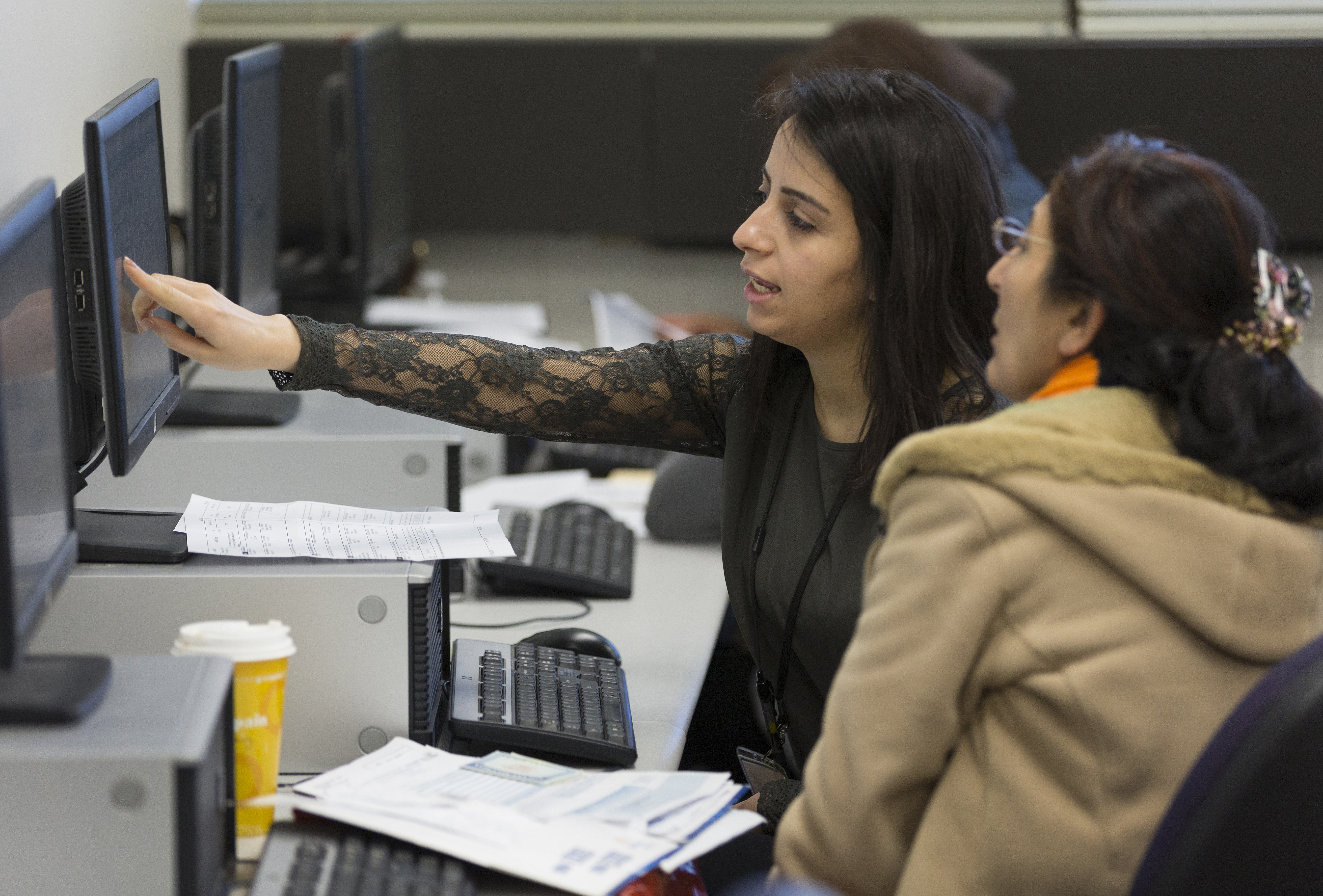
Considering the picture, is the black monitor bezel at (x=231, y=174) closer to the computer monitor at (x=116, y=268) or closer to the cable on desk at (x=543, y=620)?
the computer monitor at (x=116, y=268)

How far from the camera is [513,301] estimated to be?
3.76 m

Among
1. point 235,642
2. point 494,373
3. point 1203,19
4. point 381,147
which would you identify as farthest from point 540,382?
point 1203,19

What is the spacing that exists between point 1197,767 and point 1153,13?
291 centimetres

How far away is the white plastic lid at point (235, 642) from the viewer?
1.07 metres

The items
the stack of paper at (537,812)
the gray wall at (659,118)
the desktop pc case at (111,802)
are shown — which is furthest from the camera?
the gray wall at (659,118)

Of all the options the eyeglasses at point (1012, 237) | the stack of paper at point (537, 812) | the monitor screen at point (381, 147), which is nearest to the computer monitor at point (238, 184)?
the monitor screen at point (381, 147)

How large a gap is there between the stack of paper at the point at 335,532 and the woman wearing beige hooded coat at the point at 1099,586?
0.46 meters

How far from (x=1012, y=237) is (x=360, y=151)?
163cm

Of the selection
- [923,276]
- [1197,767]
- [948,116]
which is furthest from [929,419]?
[1197,767]

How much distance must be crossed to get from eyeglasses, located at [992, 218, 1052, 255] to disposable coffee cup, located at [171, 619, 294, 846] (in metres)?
0.68

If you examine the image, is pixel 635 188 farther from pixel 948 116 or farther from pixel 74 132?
pixel 948 116

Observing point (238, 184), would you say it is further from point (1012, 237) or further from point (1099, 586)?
point (1099, 586)

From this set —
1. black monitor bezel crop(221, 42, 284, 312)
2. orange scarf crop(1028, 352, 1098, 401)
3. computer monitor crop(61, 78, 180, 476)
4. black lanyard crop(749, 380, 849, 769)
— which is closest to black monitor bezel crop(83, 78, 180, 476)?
computer monitor crop(61, 78, 180, 476)

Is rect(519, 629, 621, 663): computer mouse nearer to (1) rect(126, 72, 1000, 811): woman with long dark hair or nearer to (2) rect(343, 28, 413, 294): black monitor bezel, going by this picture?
(1) rect(126, 72, 1000, 811): woman with long dark hair
